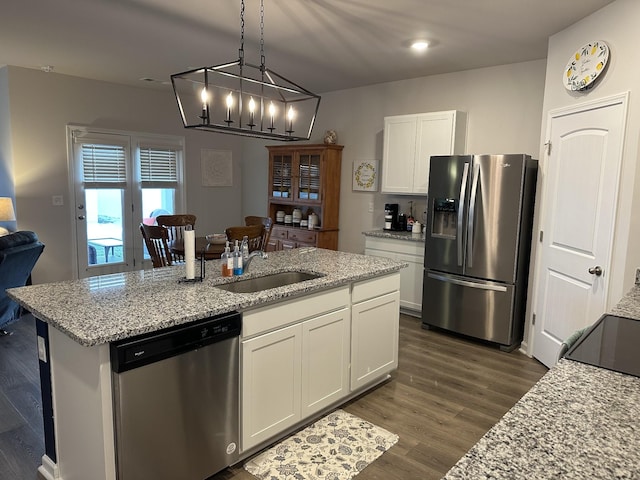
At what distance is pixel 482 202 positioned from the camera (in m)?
4.00

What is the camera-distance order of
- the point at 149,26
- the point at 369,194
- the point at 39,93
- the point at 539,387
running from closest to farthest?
the point at 539,387, the point at 149,26, the point at 39,93, the point at 369,194

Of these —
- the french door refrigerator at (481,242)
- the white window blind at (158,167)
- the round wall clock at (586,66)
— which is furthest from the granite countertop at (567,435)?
the white window blind at (158,167)

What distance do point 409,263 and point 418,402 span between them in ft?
6.61

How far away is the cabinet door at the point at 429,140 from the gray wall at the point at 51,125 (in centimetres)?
371

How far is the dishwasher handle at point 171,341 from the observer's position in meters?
1.75

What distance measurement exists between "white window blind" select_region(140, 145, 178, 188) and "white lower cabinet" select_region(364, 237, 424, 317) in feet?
10.8

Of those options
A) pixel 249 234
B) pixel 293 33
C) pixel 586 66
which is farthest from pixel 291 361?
pixel 586 66

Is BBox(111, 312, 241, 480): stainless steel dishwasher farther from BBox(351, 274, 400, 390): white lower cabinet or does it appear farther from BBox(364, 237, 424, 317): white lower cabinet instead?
BBox(364, 237, 424, 317): white lower cabinet

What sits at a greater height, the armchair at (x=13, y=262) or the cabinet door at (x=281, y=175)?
the cabinet door at (x=281, y=175)

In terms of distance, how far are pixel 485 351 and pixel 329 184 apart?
2828 mm

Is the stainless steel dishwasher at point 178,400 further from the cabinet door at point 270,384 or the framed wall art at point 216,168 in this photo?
the framed wall art at point 216,168

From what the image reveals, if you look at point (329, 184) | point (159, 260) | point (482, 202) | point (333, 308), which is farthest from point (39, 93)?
point (482, 202)

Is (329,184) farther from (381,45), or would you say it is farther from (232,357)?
(232,357)

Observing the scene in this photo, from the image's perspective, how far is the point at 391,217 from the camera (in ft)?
17.4
